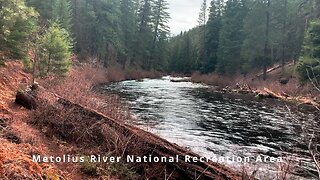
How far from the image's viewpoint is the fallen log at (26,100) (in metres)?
13.2

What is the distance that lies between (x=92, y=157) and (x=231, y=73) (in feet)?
153

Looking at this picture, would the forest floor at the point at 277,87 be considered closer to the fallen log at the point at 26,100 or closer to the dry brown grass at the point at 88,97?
the dry brown grass at the point at 88,97

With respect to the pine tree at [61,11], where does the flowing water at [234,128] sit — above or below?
below

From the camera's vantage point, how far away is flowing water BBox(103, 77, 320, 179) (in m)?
11.6

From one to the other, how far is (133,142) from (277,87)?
27.1 m

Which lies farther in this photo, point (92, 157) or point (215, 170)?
point (92, 157)

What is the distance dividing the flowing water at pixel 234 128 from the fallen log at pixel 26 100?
442 centimetres

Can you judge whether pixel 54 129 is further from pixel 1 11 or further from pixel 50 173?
pixel 1 11

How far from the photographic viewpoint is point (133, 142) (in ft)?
30.1

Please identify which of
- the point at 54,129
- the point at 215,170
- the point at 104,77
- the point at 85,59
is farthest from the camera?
the point at 85,59

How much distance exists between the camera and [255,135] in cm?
1485

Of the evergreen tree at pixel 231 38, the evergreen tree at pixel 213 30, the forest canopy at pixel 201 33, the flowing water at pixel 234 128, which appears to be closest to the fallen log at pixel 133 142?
the flowing water at pixel 234 128

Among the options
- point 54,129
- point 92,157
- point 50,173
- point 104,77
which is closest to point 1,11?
point 54,129

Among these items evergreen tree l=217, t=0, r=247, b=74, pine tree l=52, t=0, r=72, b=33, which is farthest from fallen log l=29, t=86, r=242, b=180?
evergreen tree l=217, t=0, r=247, b=74
